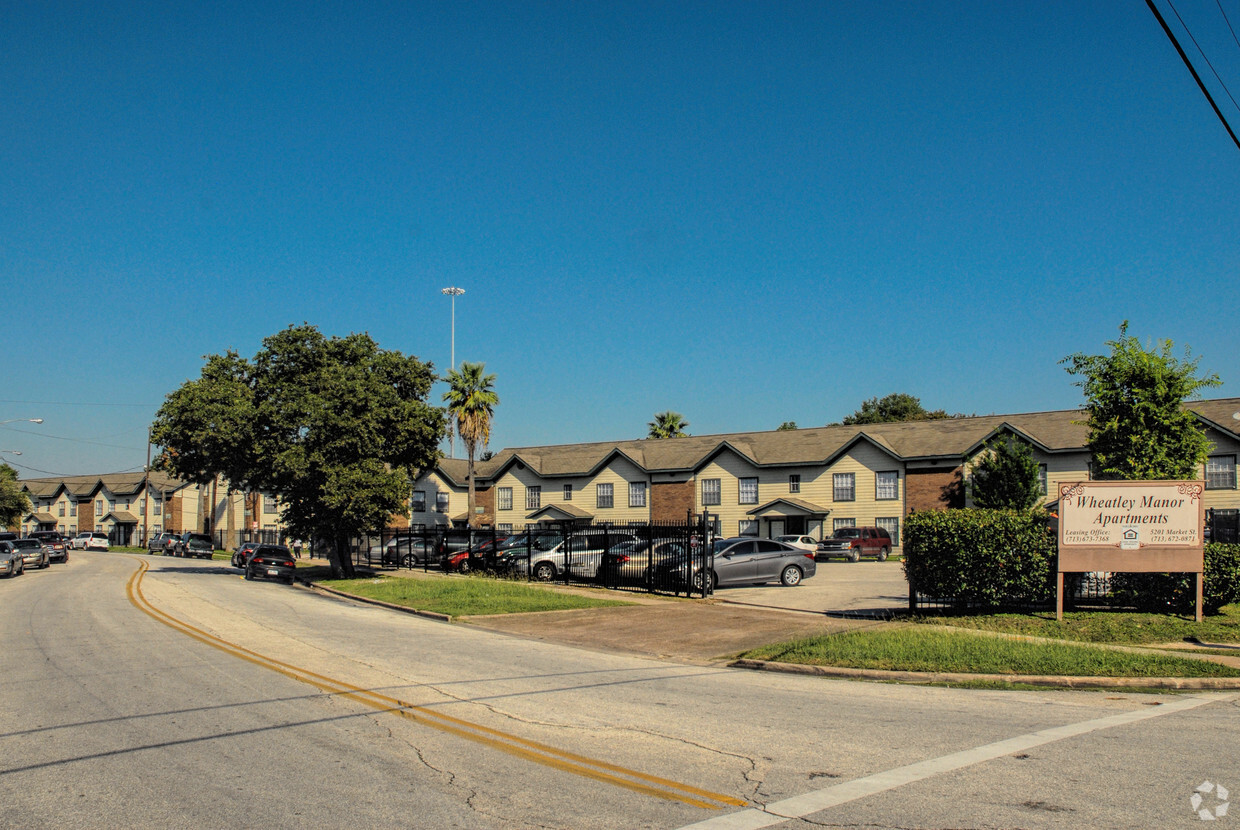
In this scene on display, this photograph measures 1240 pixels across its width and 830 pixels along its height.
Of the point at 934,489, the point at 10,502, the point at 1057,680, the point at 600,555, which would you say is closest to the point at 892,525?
the point at 934,489

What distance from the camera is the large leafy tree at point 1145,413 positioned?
67.4ft

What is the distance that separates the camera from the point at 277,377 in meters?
39.1

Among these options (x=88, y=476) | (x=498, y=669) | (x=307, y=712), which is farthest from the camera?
(x=88, y=476)

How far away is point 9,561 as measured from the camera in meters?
37.9

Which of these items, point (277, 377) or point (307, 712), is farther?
point (277, 377)

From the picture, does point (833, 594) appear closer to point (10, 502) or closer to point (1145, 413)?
point (1145, 413)

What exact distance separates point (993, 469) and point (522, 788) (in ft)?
126

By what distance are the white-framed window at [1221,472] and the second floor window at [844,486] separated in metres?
16.3

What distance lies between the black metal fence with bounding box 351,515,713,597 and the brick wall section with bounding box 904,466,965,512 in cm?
2093

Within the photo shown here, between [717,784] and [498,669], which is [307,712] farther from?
[717,784]

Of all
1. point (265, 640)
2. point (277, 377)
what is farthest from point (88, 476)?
point (265, 640)

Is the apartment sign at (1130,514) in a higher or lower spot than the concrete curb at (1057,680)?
higher

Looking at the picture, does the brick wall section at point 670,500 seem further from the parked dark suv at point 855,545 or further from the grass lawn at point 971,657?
the grass lawn at point 971,657

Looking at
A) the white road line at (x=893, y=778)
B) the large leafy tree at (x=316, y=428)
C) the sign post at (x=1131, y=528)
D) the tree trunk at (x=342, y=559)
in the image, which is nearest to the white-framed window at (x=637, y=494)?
the large leafy tree at (x=316, y=428)
